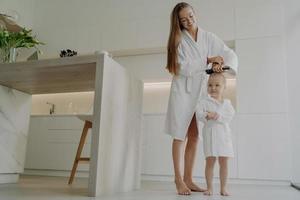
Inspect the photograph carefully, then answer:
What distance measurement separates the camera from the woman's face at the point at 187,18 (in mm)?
2006

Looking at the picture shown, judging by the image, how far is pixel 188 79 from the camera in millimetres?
2023

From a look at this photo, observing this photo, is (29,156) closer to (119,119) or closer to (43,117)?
(43,117)

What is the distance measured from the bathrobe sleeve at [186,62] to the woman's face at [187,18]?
13cm

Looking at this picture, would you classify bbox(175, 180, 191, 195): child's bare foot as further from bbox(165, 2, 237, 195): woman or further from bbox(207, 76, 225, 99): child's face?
bbox(207, 76, 225, 99): child's face

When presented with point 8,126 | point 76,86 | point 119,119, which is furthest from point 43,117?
point 119,119

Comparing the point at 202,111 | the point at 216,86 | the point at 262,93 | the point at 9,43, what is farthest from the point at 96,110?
the point at 262,93

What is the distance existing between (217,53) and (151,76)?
6.59 ft

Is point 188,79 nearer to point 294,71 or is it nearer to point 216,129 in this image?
point 216,129

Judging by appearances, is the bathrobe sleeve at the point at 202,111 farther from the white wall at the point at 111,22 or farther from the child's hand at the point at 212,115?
the white wall at the point at 111,22

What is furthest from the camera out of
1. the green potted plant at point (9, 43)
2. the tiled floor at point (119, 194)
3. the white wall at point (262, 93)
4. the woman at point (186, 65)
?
the white wall at point (262, 93)

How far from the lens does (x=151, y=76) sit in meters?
4.08

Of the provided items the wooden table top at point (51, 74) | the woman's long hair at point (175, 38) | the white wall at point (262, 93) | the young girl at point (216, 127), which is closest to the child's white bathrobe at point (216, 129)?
the young girl at point (216, 127)

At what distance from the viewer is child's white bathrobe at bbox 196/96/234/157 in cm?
176

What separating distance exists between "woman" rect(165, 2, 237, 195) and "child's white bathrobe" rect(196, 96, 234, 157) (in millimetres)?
173
